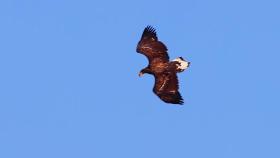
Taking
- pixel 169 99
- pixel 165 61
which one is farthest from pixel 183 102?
pixel 165 61

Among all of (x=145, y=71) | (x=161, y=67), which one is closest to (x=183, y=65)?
(x=161, y=67)

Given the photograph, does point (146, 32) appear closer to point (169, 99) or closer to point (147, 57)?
point (147, 57)

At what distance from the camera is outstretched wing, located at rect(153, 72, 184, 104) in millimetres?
37844

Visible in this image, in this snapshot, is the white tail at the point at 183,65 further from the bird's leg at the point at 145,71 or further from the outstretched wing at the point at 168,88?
the bird's leg at the point at 145,71

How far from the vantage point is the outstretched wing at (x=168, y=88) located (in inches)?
1490

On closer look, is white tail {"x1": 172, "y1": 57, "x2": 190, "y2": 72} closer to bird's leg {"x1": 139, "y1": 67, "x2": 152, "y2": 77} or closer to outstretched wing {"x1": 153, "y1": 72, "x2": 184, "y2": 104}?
outstretched wing {"x1": 153, "y1": 72, "x2": 184, "y2": 104}

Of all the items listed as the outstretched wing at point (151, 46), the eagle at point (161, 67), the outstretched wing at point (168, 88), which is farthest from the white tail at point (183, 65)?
the outstretched wing at point (151, 46)

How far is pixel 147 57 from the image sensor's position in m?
40.7

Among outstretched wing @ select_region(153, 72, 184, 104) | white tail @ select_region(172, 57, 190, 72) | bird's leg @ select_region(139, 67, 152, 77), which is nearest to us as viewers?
outstretched wing @ select_region(153, 72, 184, 104)

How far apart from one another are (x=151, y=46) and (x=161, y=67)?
187 centimetres

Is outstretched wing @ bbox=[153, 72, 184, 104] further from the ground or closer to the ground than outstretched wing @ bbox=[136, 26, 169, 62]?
closer to the ground

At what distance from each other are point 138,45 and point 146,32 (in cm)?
75

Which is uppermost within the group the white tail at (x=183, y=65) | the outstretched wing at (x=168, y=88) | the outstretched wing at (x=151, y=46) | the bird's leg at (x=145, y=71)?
the outstretched wing at (x=151, y=46)

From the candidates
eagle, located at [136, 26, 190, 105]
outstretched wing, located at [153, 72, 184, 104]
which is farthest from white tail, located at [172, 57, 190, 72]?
outstretched wing, located at [153, 72, 184, 104]
